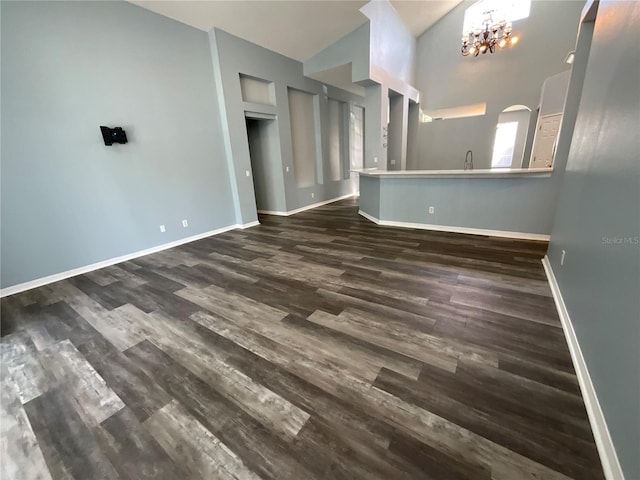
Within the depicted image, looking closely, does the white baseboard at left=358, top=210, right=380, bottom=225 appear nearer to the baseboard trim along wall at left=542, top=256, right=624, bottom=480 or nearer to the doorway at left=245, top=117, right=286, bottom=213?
the doorway at left=245, top=117, right=286, bottom=213

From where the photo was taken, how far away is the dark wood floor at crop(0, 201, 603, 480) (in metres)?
1.12

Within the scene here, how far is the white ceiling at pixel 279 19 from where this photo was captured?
363 cm

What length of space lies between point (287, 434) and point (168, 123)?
4463mm

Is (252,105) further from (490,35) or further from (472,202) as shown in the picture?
(490,35)

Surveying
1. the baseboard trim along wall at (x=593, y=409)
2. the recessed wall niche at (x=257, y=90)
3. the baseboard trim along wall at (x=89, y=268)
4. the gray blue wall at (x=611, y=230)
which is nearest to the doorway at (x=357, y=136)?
the recessed wall niche at (x=257, y=90)

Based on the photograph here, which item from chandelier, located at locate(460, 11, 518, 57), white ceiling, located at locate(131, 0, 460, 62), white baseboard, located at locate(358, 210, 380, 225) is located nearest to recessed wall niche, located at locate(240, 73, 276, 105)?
white ceiling, located at locate(131, 0, 460, 62)

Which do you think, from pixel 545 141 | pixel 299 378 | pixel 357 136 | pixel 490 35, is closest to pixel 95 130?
pixel 299 378

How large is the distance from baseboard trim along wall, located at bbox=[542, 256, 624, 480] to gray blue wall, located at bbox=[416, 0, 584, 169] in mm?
6789

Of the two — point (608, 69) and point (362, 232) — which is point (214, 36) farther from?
point (608, 69)

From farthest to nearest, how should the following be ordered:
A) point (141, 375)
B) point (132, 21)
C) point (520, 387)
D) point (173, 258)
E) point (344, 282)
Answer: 1. point (173, 258)
2. point (132, 21)
3. point (344, 282)
4. point (141, 375)
5. point (520, 387)

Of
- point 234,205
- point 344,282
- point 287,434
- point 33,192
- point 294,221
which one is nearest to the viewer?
point 287,434

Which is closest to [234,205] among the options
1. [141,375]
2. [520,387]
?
[141,375]

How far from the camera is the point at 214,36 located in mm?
4125

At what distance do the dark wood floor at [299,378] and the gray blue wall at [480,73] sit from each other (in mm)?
5776
